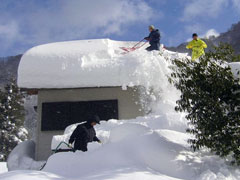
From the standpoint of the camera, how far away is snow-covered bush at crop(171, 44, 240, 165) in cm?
366

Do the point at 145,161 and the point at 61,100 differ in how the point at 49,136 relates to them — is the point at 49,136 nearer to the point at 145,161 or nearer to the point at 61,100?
the point at 61,100

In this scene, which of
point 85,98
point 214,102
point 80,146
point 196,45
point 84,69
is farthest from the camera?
point 85,98

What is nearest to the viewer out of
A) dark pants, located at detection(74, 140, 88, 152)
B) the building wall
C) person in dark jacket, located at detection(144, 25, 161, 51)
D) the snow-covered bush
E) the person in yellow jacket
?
the snow-covered bush

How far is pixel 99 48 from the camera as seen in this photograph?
9.77 meters

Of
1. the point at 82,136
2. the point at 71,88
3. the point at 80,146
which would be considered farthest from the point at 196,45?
the point at 80,146

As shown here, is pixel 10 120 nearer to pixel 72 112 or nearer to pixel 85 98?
pixel 72 112

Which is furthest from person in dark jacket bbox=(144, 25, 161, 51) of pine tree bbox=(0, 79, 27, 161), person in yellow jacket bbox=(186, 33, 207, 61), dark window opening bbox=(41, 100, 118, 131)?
pine tree bbox=(0, 79, 27, 161)

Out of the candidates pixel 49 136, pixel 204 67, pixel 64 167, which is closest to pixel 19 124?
pixel 49 136

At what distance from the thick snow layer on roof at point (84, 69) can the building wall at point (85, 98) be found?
0.76 metres

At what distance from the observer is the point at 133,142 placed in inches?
173

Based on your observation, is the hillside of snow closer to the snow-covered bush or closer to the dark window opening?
the snow-covered bush

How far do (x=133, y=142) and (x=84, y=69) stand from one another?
4659 millimetres

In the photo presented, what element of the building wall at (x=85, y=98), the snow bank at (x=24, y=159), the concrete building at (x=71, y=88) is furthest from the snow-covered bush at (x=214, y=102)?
the snow bank at (x=24, y=159)

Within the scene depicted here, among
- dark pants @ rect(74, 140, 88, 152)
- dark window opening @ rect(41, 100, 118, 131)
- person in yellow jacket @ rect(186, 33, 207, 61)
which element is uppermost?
person in yellow jacket @ rect(186, 33, 207, 61)
